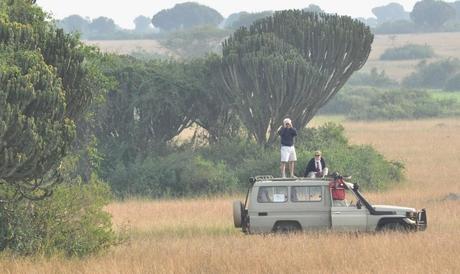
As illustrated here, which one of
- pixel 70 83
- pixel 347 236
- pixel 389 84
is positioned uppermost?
pixel 70 83

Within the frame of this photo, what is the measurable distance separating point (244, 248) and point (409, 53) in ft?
420

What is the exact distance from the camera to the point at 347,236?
62.5 ft

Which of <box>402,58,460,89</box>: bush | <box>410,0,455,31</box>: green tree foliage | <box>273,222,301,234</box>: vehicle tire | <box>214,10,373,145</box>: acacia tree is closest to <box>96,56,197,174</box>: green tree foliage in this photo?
<box>214,10,373,145</box>: acacia tree

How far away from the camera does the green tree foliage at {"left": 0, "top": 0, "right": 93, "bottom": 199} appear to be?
14.5 meters

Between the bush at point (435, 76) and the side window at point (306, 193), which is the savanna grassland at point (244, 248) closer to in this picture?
the side window at point (306, 193)

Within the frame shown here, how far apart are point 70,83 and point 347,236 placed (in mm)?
→ 6113

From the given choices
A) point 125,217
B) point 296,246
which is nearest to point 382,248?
point 296,246

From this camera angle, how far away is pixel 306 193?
1947cm

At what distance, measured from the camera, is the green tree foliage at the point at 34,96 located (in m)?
14.5

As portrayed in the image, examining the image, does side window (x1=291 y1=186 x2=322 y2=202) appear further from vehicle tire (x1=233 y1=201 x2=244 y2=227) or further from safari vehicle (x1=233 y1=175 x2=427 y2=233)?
vehicle tire (x1=233 y1=201 x2=244 y2=227)

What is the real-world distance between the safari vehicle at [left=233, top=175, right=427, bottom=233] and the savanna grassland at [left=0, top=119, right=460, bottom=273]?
322 mm

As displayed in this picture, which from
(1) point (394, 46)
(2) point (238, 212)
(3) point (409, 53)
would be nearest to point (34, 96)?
(2) point (238, 212)

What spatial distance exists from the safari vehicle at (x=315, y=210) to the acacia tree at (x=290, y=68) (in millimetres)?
15913

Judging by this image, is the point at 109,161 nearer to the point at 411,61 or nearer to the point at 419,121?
the point at 419,121
